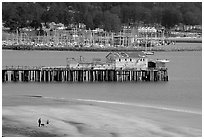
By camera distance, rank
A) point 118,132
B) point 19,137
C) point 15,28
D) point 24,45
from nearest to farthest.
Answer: point 19,137, point 118,132, point 24,45, point 15,28

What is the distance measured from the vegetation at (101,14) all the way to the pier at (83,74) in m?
36.3

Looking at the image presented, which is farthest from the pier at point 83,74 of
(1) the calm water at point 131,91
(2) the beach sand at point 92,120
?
(2) the beach sand at point 92,120

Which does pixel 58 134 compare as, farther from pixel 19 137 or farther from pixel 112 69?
pixel 112 69

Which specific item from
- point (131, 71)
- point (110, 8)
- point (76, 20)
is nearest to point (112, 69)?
point (131, 71)

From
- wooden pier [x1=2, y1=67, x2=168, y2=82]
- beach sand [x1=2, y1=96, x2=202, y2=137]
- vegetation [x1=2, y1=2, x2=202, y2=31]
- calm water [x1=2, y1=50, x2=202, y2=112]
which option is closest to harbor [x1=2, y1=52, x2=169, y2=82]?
wooden pier [x1=2, y1=67, x2=168, y2=82]

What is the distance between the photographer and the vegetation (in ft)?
217

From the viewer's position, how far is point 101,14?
71.7m

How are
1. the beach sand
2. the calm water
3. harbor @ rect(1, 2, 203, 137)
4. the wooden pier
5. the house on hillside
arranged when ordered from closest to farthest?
the beach sand
harbor @ rect(1, 2, 203, 137)
the calm water
the wooden pier
the house on hillside

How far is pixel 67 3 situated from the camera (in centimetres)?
7481

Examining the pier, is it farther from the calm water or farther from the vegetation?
the vegetation

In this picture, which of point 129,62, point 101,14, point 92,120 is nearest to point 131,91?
point 129,62

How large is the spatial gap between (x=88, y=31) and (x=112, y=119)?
4603 cm

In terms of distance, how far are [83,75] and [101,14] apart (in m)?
44.1

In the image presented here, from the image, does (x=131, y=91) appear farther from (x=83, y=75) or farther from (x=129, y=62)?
(x=129, y=62)
